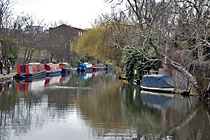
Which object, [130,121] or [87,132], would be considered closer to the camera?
[87,132]

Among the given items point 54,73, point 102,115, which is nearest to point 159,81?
point 102,115

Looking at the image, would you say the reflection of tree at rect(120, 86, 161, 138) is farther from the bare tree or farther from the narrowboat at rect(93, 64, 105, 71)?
the narrowboat at rect(93, 64, 105, 71)

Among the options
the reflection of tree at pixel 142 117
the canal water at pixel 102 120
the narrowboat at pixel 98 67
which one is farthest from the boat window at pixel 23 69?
the narrowboat at pixel 98 67

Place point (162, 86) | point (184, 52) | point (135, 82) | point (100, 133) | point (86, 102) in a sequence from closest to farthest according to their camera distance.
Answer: point (100, 133) → point (86, 102) → point (184, 52) → point (162, 86) → point (135, 82)

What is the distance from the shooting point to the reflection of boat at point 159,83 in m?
28.9

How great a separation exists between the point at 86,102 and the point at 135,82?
58.5 ft

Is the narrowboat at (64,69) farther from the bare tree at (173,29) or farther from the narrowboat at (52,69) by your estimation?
the bare tree at (173,29)

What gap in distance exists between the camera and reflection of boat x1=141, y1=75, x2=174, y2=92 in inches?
1137

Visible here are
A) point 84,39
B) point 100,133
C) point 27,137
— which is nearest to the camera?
point 27,137

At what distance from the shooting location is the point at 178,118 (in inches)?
671

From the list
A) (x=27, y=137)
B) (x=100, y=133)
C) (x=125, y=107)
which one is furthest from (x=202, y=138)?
(x=125, y=107)

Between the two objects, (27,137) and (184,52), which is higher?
(184,52)

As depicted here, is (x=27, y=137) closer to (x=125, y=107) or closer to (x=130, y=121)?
(x=130, y=121)

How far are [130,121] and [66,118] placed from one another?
250cm
